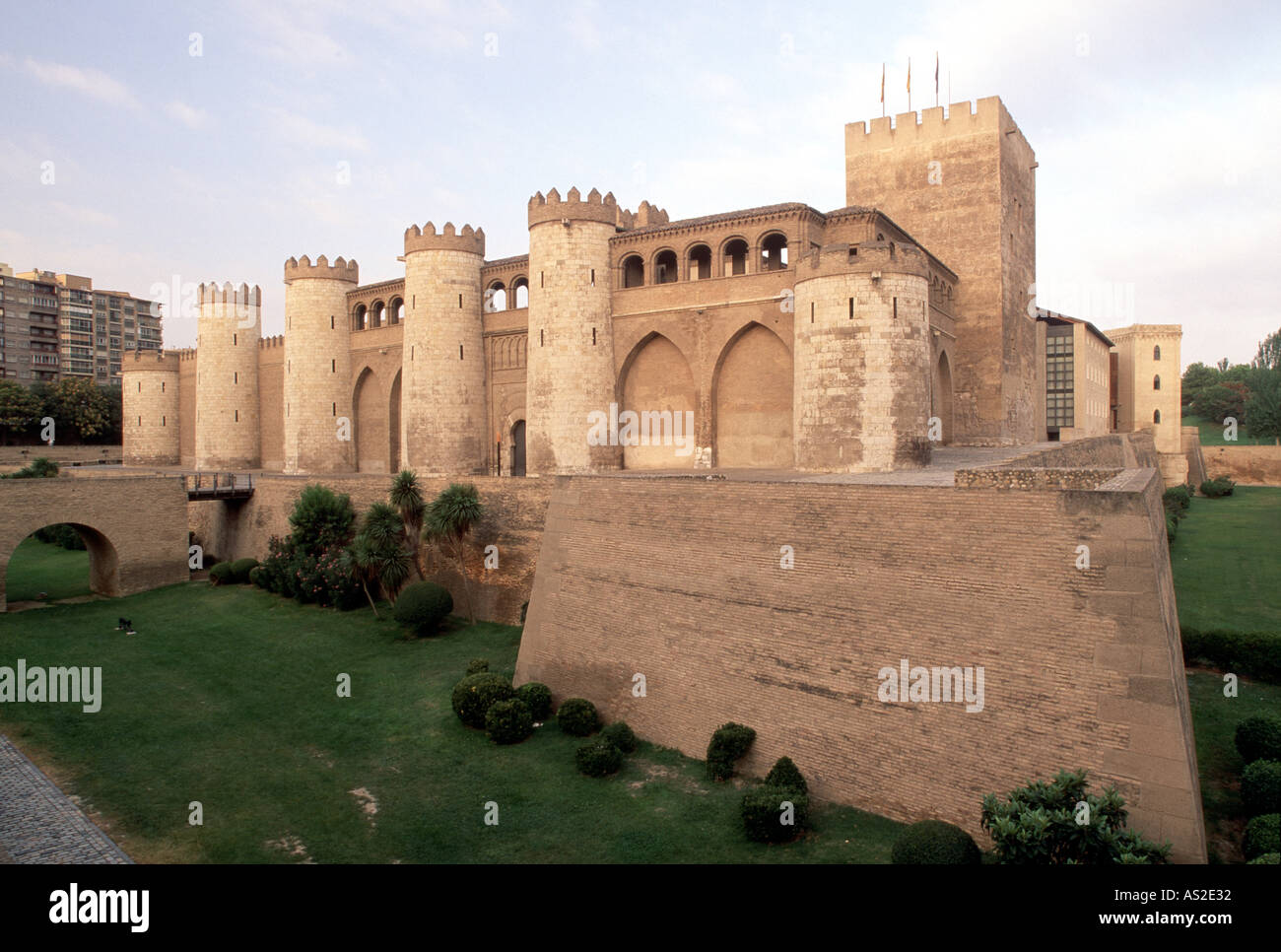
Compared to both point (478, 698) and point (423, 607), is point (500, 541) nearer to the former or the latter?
point (423, 607)

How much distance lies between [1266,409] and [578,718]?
2273 inches

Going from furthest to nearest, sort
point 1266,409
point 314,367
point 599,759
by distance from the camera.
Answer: point 1266,409 < point 314,367 < point 599,759

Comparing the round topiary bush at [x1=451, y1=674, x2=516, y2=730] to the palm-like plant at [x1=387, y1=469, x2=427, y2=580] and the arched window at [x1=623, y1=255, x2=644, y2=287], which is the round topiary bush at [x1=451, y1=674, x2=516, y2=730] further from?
the arched window at [x1=623, y1=255, x2=644, y2=287]

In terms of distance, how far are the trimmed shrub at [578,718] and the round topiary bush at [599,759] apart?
127 centimetres

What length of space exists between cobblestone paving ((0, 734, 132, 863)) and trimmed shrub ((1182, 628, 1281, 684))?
2259cm

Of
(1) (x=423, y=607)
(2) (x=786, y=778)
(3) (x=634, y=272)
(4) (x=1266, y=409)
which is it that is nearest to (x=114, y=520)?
(1) (x=423, y=607)

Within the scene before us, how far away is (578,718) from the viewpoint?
16.2m

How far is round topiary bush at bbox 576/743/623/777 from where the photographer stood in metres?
14.4

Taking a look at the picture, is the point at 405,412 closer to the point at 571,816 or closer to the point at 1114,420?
the point at 571,816

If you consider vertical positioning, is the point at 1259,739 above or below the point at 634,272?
below

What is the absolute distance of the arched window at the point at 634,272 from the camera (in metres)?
29.5

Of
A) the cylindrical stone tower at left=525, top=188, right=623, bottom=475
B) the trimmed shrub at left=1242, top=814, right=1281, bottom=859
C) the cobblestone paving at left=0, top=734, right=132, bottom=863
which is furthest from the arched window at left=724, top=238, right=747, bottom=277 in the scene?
the cobblestone paving at left=0, top=734, right=132, bottom=863

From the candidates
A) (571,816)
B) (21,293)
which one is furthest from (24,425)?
(571,816)

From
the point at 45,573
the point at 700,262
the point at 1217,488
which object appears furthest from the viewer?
the point at 1217,488
